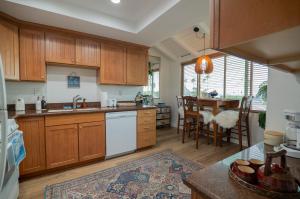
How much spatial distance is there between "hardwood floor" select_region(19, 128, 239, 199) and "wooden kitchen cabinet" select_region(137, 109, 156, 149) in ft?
0.55

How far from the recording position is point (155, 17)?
2.36 metres

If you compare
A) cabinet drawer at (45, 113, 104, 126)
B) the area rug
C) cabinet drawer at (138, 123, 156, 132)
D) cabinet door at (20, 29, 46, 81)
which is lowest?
the area rug

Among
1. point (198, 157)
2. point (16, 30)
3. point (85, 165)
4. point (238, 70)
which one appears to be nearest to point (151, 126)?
point (198, 157)

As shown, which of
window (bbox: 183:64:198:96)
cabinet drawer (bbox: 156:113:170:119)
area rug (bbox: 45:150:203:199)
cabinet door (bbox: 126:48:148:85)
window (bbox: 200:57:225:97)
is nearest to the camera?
area rug (bbox: 45:150:203:199)

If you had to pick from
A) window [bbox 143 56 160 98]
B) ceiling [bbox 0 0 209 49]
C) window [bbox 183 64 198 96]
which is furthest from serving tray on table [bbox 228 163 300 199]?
window [bbox 143 56 160 98]

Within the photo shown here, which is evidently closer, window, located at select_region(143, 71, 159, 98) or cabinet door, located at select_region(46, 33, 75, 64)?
cabinet door, located at select_region(46, 33, 75, 64)

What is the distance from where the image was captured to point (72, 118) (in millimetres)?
2410

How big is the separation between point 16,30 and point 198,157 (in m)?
3.61

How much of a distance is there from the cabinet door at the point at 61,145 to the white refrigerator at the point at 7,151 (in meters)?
0.64

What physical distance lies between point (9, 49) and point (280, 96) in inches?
124

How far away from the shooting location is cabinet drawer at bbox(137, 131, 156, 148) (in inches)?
124

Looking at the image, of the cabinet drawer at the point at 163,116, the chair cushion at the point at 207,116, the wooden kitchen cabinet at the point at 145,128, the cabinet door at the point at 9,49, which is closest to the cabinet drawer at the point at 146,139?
the wooden kitchen cabinet at the point at 145,128

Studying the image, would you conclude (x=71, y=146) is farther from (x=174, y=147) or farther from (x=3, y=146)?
(x=174, y=147)

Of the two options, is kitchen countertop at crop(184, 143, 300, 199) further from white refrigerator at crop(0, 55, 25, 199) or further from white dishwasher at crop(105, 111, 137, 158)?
white dishwasher at crop(105, 111, 137, 158)
